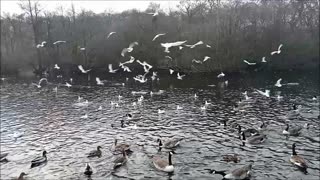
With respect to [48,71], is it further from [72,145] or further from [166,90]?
[72,145]

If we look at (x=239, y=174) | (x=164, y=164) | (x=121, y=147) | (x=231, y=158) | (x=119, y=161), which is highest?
(x=121, y=147)

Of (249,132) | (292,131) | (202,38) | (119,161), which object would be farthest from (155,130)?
(202,38)

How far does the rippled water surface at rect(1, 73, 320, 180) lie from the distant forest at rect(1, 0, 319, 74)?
21045 mm

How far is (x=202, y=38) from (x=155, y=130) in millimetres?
51571

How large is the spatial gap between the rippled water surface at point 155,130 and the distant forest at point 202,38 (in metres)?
21.0

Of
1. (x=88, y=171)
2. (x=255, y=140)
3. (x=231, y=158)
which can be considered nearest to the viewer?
(x=88, y=171)

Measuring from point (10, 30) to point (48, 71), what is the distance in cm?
2911

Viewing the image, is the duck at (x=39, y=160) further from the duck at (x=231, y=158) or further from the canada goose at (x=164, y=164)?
the duck at (x=231, y=158)

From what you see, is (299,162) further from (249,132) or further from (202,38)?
(202,38)

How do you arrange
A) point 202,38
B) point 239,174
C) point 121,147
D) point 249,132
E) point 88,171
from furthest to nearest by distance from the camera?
point 202,38, point 249,132, point 121,147, point 88,171, point 239,174

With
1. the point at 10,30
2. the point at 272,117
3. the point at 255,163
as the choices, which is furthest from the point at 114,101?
the point at 10,30

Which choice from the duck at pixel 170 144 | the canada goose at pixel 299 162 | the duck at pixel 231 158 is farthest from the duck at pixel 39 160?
the canada goose at pixel 299 162

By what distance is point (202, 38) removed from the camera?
268 feet

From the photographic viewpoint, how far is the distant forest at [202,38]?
79.6 metres
